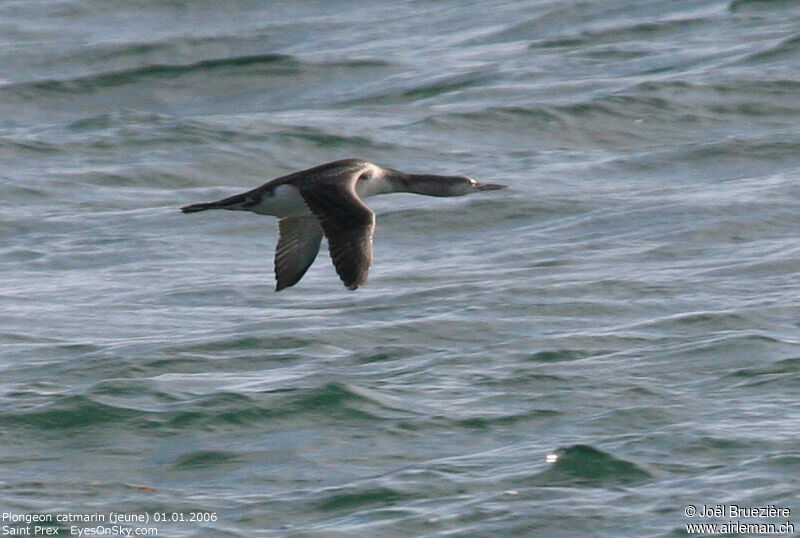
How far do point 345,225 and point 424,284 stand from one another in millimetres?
4827

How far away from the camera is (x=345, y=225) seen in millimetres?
9641

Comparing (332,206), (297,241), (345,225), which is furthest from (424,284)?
(345,225)

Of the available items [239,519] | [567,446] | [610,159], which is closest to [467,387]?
[567,446]

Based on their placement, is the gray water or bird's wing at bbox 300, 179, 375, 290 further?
the gray water

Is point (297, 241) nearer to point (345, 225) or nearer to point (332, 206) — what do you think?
point (332, 206)

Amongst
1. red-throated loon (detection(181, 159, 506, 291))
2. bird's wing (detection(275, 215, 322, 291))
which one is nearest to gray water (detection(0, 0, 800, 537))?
bird's wing (detection(275, 215, 322, 291))

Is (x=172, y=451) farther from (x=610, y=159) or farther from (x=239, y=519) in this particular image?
(x=610, y=159)

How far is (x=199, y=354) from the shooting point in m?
12.6

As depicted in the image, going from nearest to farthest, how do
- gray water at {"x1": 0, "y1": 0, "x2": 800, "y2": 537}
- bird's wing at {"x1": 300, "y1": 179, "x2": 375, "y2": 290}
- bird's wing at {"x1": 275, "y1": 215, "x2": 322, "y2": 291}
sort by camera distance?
bird's wing at {"x1": 300, "y1": 179, "x2": 375, "y2": 290} < gray water at {"x1": 0, "y1": 0, "x2": 800, "y2": 537} < bird's wing at {"x1": 275, "y1": 215, "x2": 322, "y2": 291}

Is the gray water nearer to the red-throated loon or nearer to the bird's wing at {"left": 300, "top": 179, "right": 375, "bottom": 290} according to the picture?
the red-throated loon

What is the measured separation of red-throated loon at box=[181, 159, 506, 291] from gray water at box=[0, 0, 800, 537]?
3.27 ft

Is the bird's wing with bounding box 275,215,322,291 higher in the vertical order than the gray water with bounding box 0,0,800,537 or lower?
higher

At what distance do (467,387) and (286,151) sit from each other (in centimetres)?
775

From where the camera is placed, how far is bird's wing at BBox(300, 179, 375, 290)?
9422mm
